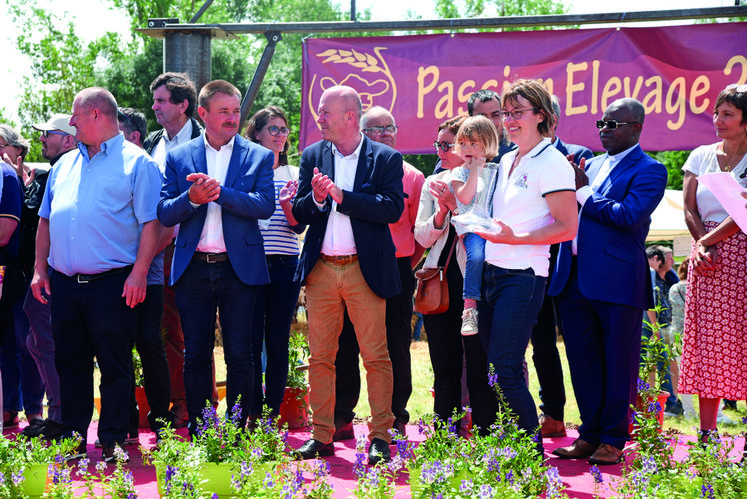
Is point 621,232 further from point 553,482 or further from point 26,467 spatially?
point 26,467

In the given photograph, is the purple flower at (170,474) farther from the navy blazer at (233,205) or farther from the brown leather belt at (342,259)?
the brown leather belt at (342,259)

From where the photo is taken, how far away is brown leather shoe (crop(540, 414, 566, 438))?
19.1ft

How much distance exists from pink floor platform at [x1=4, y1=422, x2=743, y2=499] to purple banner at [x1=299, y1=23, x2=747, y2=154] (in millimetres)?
2704

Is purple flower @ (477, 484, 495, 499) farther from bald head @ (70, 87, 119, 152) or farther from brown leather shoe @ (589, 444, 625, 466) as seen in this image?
bald head @ (70, 87, 119, 152)

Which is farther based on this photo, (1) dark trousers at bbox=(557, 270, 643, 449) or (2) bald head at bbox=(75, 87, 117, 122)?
(2) bald head at bbox=(75, 87, 117, 122)

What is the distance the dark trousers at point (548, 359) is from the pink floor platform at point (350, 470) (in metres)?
0.25

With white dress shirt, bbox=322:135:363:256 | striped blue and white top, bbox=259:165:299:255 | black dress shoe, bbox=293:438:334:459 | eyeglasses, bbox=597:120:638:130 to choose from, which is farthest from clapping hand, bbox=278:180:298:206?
eyeglasses, bbox=597:120:638:130

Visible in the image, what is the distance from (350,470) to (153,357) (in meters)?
1.62

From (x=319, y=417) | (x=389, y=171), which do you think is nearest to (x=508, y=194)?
(x=389, y=171)

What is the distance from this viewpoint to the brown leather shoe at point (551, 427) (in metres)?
5.83

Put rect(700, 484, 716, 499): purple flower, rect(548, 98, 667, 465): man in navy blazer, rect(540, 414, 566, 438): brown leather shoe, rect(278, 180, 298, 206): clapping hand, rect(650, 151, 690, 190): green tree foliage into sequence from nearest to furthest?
rect(700, 484, 716, 499): purple flower, rect(548, 98, 667, 465): man in navy blazer, rect(278, 180, 298, 206): clapping hand, rect(540, 414, 566, 438): brown leather shoe, rect(650, 151, 690, 190): green tree foliage

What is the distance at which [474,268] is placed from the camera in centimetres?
451

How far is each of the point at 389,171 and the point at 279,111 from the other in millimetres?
1444

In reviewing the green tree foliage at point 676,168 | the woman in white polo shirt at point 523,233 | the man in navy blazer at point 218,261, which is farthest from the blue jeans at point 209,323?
the green tree foliage at point 676,168
